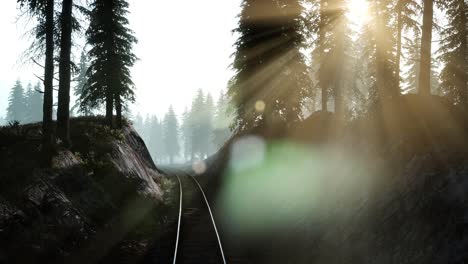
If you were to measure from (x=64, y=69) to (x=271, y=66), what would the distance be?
12278 mm

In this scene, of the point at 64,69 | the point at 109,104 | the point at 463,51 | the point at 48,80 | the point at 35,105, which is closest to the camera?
the point at 48,80

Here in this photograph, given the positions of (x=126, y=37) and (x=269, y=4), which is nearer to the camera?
(x=269, y=4)

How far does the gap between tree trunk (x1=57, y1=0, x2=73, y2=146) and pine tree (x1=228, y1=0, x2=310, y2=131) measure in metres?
11.2

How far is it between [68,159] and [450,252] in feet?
40.1

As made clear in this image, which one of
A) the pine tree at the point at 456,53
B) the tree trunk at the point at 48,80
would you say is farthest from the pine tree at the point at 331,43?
the tree trunk at the point at 48,80

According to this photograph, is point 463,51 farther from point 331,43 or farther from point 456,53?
point 331,43

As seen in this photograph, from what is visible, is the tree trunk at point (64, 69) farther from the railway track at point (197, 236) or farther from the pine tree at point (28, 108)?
the pine tree at point (28, 108)

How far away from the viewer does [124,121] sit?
30.8 metres

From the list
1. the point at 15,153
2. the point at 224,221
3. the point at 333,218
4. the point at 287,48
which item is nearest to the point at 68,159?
the point at 15,153

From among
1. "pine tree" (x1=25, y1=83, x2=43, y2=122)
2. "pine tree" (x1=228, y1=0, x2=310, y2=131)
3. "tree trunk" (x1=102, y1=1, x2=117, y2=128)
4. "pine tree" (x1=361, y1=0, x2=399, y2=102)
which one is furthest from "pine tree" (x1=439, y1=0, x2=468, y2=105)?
"pine tree" (x1=25, y1=83, x2=43, y2=122)

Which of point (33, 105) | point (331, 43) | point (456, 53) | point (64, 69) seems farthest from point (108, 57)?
point (33, 105)

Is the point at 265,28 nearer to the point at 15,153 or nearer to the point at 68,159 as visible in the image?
the point at 68,159

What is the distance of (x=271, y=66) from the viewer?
22.8 meters

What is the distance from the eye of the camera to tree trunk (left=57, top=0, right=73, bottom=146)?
595 inches
